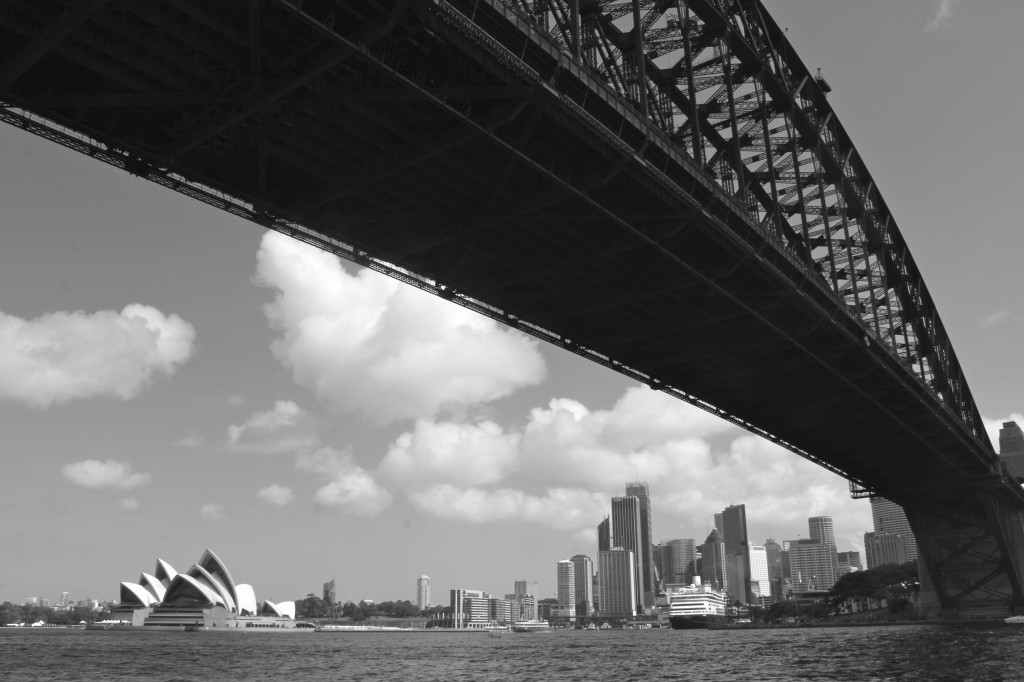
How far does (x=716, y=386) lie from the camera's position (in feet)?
164

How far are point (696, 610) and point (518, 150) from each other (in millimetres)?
154999

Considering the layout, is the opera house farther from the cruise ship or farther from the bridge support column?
the bridge support column

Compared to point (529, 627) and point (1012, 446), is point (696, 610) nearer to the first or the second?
point (529, 627)

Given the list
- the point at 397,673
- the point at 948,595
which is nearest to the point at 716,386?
the point at 397,673

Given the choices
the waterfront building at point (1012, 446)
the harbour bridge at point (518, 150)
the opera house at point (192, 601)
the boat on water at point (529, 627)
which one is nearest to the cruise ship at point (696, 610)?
the boat on water at point (529, 627)

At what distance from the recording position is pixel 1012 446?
118 meters

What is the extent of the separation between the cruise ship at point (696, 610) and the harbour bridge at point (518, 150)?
117m

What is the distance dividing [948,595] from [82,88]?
84627 millimetres

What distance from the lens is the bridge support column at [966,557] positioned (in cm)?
7656

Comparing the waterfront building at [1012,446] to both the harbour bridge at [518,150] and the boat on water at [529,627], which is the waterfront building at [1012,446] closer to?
the harbour bridge at [518,150]

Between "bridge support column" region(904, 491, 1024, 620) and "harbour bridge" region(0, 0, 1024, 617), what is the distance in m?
34.9

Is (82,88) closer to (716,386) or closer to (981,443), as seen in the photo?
(716,386)

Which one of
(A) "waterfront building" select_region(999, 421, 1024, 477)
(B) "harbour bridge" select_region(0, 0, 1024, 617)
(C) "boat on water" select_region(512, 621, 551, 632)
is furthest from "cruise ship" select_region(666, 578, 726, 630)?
(B) "harbour bridge" select_region(0, 0, 1024, 617)

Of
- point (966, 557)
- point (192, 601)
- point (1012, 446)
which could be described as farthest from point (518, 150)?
point (192, 601)
